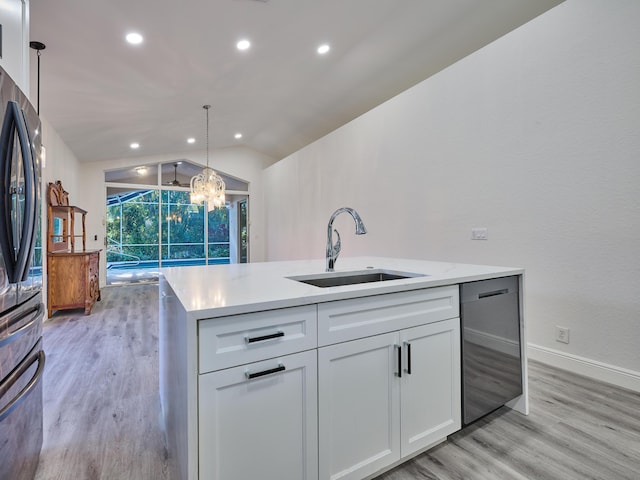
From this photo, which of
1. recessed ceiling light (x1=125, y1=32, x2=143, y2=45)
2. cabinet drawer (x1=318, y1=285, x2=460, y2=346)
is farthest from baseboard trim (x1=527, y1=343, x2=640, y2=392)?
recessed ceiling light (x1=125, y1=32, x2=143, y2=45)

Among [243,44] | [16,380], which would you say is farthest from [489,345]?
[243,44]

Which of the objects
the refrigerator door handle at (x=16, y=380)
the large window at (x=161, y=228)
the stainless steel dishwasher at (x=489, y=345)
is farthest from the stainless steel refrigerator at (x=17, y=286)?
the large window at (x=161, y=228)

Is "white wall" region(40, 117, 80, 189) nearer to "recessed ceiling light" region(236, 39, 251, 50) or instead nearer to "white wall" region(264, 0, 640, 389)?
"recessed ceiling light" region(236, 39, 251, 50)

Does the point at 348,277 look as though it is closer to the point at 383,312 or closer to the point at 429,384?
the point at 383,312

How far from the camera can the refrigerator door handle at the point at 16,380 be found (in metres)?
1.02

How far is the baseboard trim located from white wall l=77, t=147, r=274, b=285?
6920 mm

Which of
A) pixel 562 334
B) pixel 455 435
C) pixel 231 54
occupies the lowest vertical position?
pixel 455 435

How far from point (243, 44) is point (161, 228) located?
17.8ft

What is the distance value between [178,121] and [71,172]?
7.41 ft

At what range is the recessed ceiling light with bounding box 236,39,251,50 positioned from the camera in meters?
3.41

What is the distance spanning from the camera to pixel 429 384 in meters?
1.52

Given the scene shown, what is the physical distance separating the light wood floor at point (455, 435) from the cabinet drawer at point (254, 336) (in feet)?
2.76

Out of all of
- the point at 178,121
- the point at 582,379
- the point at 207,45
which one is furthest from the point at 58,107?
the point at 582,379

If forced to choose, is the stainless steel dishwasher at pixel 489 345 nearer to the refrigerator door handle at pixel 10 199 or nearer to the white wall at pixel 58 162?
the refrigerator door handle at pixel 10 199
